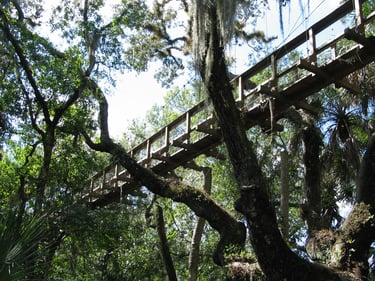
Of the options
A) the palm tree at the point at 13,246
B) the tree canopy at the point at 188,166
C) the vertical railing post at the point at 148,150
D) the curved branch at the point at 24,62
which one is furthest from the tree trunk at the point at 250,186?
the curved branch at the point at 24,62

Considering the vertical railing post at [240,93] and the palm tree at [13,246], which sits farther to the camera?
the vertical railing post at [240,93]

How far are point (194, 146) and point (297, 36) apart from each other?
3279 mm

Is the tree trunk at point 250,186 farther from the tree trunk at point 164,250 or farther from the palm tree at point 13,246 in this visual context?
the palm tree at point 13,246

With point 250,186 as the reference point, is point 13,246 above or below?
below

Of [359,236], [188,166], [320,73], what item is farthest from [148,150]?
[359,236]

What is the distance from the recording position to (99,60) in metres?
12.2

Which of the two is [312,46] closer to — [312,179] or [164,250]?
[312,179]

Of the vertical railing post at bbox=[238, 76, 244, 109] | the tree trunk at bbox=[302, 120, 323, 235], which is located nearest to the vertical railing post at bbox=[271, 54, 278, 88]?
the vertical railing post at bbox=[238, 76, 244, 109]

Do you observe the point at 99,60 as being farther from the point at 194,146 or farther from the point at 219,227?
the point at 219,227

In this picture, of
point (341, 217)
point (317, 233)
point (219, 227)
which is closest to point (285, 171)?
point (317, 233)

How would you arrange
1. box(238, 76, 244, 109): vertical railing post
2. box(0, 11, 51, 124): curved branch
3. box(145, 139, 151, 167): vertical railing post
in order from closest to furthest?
box(238, 76, 244, 109): vertical railing post
box(145, 139, 151, 167): vertical railing post
box(0, 11, 51, 124): curved branch

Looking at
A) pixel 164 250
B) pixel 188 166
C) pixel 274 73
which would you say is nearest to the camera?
pixel 274 73

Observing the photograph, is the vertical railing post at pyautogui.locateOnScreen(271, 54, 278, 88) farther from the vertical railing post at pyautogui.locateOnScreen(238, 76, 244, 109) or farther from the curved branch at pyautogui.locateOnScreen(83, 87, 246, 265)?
the curved branch at pyautogui.locateOnScreen(83, 87, 246, 265)

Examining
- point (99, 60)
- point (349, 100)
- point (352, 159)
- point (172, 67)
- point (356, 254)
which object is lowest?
point (356, 254)
